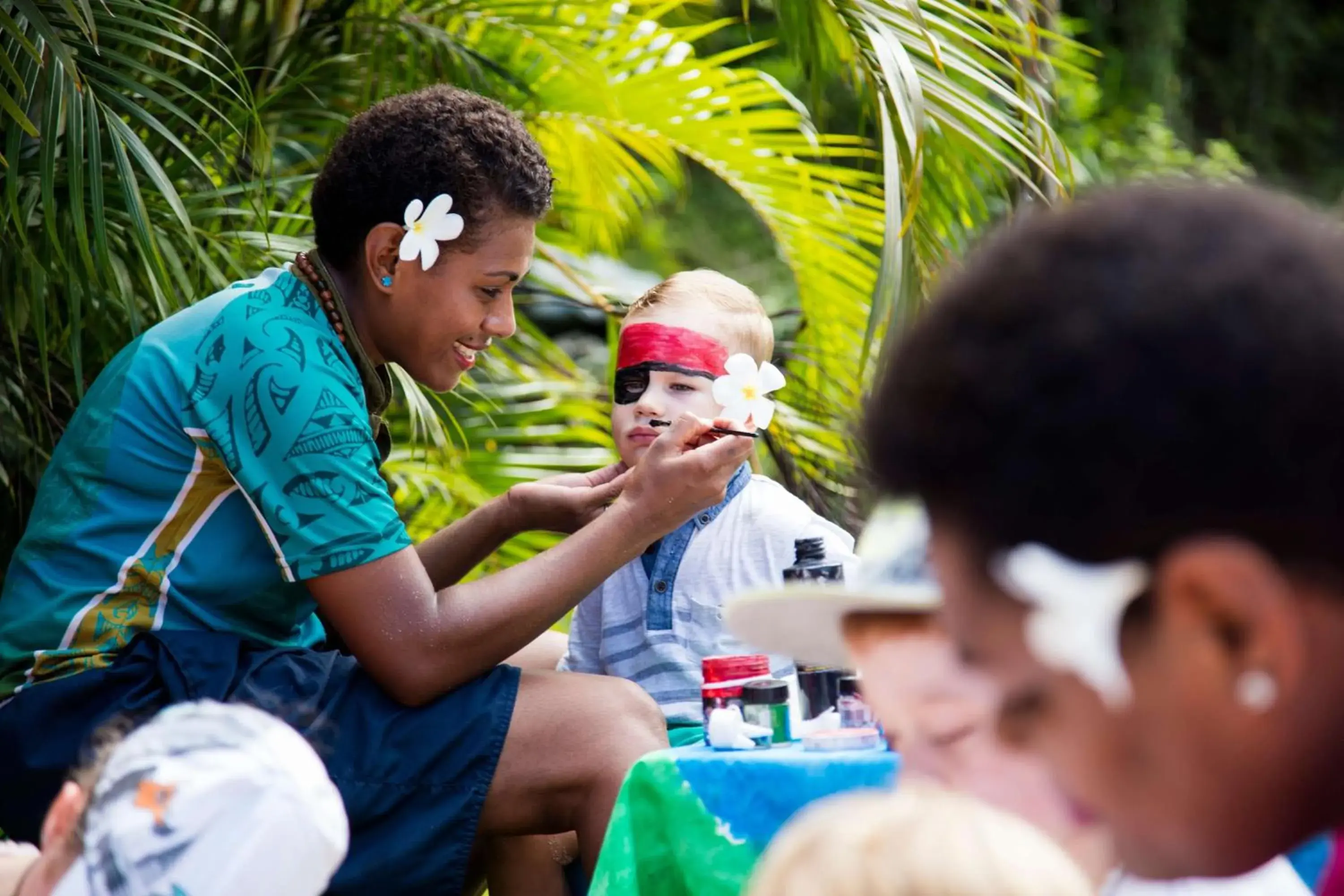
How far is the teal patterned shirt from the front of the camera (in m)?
2.37

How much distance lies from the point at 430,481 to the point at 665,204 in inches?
261

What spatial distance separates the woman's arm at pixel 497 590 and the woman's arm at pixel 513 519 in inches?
16.0

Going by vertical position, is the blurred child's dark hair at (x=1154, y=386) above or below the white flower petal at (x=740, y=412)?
above

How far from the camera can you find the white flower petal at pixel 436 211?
104 inches

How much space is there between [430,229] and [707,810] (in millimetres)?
1155

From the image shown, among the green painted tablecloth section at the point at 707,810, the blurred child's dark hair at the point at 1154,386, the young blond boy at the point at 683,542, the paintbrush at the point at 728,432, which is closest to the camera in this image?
the blurred child's dark hair at the point at 1154,386

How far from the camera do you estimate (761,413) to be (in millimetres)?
2846

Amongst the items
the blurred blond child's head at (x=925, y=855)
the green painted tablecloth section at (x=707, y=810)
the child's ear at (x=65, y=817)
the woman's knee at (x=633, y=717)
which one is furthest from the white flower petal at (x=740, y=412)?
the blurred blond child's head at (x=925, y=855)

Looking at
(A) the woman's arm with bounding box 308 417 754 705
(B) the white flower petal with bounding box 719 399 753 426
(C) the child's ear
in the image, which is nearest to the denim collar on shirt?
(B) the white flower petal with bounding box 719 399 753 426

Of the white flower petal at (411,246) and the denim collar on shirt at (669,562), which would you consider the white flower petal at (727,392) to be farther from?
the white flower petal at (411,246)

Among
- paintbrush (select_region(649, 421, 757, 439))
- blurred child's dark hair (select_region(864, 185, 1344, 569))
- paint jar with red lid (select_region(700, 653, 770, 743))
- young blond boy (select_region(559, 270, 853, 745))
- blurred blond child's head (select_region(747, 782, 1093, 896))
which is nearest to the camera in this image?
blurred child's dark hair (select_region(864, 185, 1344, 569))

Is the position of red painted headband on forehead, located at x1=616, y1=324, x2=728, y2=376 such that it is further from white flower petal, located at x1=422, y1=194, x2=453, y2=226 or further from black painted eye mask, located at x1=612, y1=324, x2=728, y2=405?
white flower petal, located at x1=422, y1=194, x2=453, y2=226

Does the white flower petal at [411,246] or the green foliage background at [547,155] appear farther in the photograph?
the green foliage background at [547,155]

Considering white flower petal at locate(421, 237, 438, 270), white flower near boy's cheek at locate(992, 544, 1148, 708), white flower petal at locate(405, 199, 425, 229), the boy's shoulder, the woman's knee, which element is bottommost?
the boy's shoulder
